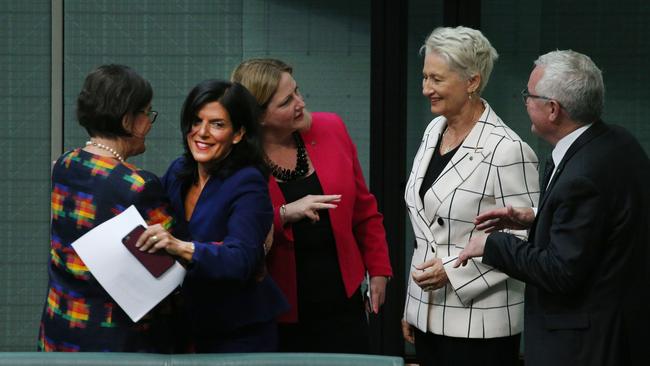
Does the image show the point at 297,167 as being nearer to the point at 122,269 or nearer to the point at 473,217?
the point at 473,217

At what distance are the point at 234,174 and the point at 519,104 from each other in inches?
112

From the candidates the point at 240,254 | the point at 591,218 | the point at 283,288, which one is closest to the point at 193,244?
the point at 240,254

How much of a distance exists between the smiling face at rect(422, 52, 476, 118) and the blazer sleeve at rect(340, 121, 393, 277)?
0.40m

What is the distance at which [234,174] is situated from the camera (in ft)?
11.1

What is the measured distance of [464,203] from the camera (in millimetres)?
3916

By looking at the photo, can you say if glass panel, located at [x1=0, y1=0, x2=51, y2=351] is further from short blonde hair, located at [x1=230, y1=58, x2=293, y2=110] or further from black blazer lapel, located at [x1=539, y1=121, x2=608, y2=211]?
black blazer lapel, located at [x1=539, y1=121, x2=608, y2=211]

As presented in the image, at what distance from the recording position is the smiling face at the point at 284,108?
3936 millimetres

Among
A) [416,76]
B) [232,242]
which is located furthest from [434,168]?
[416,76]

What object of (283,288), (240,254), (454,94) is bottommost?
(283,288)

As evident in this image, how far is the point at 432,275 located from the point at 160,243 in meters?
1.23

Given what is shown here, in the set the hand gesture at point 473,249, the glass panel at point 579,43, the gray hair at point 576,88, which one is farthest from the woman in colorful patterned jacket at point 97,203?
the glass panel at point 579,43

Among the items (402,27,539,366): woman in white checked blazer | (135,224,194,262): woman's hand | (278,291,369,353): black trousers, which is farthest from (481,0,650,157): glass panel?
(135,224,194,262): woman's hand

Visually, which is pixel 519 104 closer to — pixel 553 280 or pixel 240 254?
pixel 553 280

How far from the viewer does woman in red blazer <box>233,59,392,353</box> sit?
12.9ft
